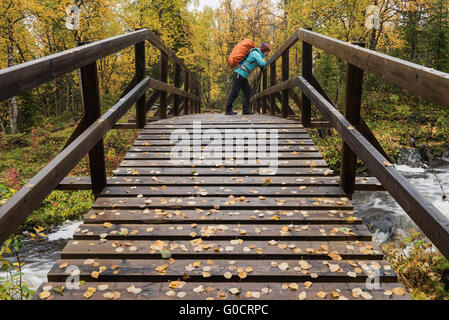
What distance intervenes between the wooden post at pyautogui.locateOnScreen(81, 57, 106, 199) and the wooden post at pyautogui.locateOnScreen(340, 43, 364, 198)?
2.66m

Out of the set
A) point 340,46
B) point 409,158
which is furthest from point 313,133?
point 340,46

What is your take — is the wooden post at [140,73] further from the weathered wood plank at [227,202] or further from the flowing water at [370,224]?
the flowing water at [370,224]

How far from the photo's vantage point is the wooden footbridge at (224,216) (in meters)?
2.09

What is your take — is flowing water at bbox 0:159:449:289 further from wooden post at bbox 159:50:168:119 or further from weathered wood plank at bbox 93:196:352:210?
wooden post at bbox 159:50:168:119

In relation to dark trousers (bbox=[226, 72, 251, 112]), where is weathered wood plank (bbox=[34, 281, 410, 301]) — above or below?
below

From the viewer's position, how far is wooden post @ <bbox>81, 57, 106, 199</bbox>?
3248 mm

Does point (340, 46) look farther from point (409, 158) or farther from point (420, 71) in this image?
point (409, 158)

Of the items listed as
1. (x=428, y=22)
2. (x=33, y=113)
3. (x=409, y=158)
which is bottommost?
(x=409, y=158)

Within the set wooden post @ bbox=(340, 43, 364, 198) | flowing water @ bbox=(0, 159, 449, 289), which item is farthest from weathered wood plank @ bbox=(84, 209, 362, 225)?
flowing water @ bbox=(0, 159, 449, 289)

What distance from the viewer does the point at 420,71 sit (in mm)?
1929

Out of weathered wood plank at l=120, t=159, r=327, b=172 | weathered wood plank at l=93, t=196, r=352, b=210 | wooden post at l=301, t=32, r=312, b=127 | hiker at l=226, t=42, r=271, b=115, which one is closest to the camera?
weathered wood plank at l=93, t=196, r=352, b=210

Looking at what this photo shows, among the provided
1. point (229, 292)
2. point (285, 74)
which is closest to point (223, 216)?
point (229, 292)

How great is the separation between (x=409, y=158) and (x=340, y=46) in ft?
35.1

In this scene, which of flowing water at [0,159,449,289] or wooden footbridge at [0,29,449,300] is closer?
wooden footbridge at [0,29,449,300]
